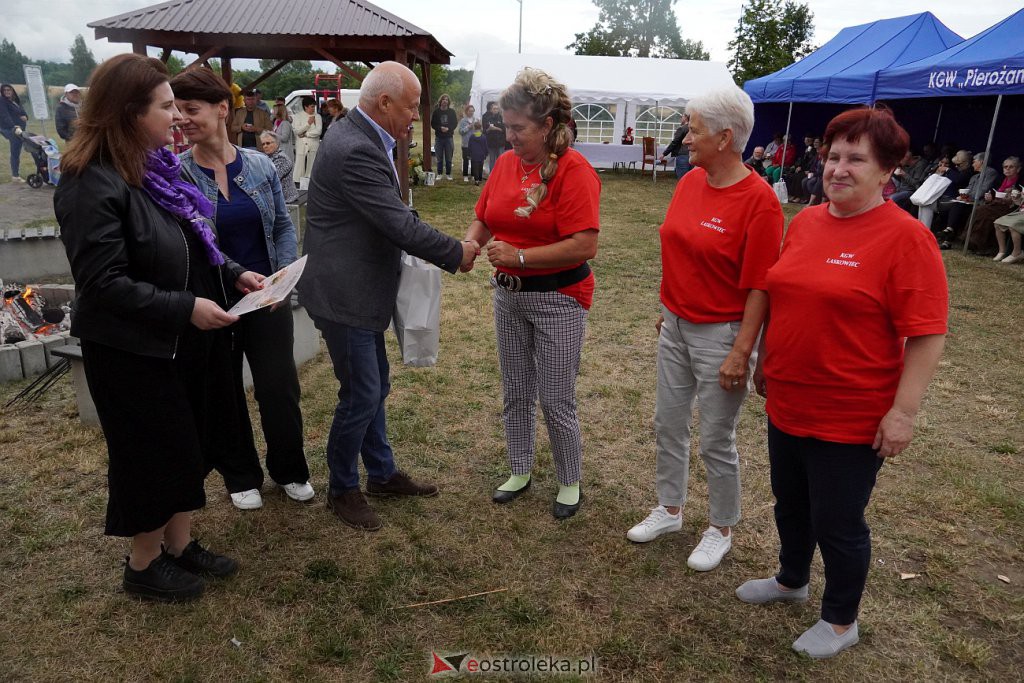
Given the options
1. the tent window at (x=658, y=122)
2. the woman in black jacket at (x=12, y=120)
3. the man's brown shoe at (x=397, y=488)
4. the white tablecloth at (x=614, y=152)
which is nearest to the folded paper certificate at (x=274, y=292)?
the man's brown shoe at (x=397, y=488)

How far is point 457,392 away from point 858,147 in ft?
10.7

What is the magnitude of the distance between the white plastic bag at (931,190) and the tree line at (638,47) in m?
12.1

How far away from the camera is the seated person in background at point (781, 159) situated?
16.3 metres

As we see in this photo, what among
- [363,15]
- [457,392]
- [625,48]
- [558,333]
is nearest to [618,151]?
[363,15]

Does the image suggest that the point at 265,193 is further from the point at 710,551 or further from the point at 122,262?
the point at 710,551

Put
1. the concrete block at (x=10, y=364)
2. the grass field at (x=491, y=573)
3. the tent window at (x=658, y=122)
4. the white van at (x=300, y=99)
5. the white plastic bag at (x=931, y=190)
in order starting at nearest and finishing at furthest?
1. the grass field at (x=491, y=573)
2. the concrete block at (x=10, y=364)
3. the white plastic bag at (x=931, y=190)
4. the white van at (x=300, y=99)
5. the tent window at (x=658, y=122)

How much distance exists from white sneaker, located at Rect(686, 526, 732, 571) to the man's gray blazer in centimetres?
158

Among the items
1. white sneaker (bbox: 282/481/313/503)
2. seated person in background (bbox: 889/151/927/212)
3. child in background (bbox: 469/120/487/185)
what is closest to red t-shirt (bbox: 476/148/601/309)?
white sneaker (bbox: 282/481/313/503)

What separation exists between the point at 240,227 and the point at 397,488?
144 cm

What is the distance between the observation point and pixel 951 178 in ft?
37.8

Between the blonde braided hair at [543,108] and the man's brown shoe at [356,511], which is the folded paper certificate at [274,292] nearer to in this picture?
the blonde braided hair at [543,108]

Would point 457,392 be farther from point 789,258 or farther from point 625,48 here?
point 625,48

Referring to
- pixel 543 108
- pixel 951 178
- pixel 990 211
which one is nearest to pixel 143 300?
pixel 543 108

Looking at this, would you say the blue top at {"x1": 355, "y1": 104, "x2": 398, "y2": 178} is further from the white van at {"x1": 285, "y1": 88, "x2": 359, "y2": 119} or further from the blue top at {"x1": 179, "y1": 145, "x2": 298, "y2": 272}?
the white van at {"x1": 285, "y1": 88, "x2": 359, "y2": 119}
